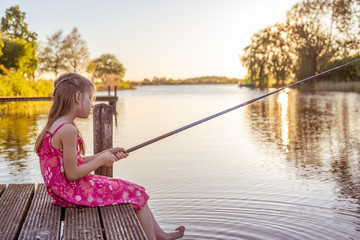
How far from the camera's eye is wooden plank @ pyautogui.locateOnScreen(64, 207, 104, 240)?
9.33ft

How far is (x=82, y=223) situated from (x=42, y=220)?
29 cm

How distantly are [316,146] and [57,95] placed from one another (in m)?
7.97

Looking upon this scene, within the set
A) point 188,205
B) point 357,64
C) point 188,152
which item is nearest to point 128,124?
point 188,152

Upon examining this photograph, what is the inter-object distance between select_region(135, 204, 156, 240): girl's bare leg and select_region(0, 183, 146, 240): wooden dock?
110mm

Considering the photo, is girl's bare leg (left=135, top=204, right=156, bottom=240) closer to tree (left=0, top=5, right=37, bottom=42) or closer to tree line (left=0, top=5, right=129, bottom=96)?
tree line (left=0, top=5, right=129, bottom=96)

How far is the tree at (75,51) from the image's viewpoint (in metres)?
63.3

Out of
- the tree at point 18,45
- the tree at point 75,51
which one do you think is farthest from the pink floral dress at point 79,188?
the tree at point 75,51

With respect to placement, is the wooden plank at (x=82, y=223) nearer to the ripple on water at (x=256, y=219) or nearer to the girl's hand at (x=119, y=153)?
the girl's hand at (x=119, y=153)

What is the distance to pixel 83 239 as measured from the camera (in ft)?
9.14

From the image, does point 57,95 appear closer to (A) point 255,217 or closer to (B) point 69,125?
(B) point 69,125

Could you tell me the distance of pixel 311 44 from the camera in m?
46.8

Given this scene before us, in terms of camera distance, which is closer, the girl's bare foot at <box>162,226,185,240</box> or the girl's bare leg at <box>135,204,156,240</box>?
the girl's bare leg at <box>135,204,156,240</box>

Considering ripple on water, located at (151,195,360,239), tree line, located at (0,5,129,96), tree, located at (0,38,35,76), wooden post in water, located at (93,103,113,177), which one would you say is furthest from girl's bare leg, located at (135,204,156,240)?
tree, located at (0,38,35,76)

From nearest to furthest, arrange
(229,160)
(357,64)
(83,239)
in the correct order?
(83,239) → (229,160) → (357,64)
